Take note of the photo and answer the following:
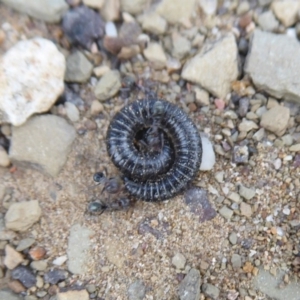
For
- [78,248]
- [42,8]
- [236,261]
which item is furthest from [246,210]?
[42,8]

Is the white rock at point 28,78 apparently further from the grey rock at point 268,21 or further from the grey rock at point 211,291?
the grey rock at point 211,291

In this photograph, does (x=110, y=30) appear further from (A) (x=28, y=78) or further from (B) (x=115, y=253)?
(B) (x=115, y=253)

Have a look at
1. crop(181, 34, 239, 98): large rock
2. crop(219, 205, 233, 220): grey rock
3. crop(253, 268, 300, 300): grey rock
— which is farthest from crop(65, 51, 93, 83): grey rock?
crop(253, 268, 300, 300): grey rock

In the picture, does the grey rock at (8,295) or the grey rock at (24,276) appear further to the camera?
the grey rock at (24,276)

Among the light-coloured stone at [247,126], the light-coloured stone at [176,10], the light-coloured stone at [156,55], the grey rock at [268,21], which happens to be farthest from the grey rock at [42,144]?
the grey rock at [268,21]

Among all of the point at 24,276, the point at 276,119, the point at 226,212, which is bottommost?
the point at 24,276

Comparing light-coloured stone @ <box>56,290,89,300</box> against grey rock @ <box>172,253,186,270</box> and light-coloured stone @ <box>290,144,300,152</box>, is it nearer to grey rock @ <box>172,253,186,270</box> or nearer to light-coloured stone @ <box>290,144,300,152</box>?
grey rock @ <box>172,253,186,270</box>

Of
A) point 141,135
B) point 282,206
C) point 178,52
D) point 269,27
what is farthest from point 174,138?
point 269,27
